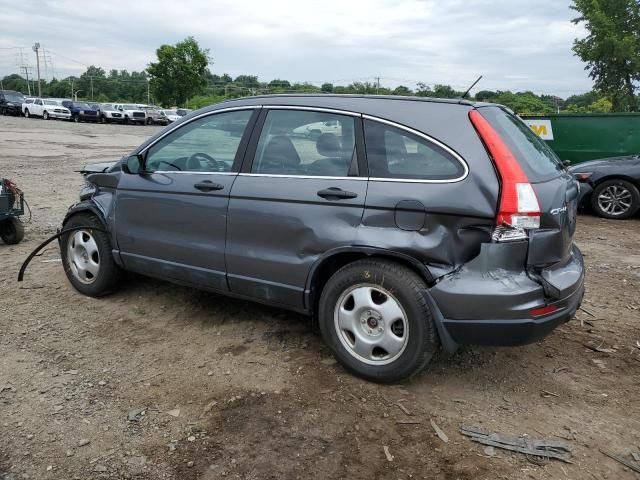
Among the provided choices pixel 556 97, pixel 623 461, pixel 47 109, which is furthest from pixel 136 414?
pixel 47 109

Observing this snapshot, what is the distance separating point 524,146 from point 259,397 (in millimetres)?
2165

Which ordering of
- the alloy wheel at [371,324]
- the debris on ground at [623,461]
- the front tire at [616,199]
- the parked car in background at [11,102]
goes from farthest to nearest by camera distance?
the parked car in background at [11,102] → the front tire at [616,199] → the alloy wheel at [371,324] → the debris on ground at [623,461]

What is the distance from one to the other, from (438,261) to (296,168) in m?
1.13

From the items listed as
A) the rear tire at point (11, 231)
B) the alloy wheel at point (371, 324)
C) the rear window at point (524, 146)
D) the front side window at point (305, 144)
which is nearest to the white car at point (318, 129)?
the front side window at point (305, 144)

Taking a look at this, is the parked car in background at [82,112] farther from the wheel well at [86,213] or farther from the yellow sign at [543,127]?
the wheel well at [86,213]

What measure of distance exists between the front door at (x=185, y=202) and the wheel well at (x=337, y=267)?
2.33 feet

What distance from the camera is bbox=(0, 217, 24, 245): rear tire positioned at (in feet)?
21.0

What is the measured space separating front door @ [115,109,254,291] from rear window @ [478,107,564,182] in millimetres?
1647

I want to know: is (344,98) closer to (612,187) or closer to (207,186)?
(207,186)

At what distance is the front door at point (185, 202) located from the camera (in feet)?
12.9

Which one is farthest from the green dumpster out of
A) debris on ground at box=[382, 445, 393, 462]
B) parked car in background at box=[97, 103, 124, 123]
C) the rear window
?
parked car in background at box=[97, 103, 124, 123]

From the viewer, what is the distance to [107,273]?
4.67m

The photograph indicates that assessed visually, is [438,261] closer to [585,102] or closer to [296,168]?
[296,168]

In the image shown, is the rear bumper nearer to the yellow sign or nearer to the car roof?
the car roof
